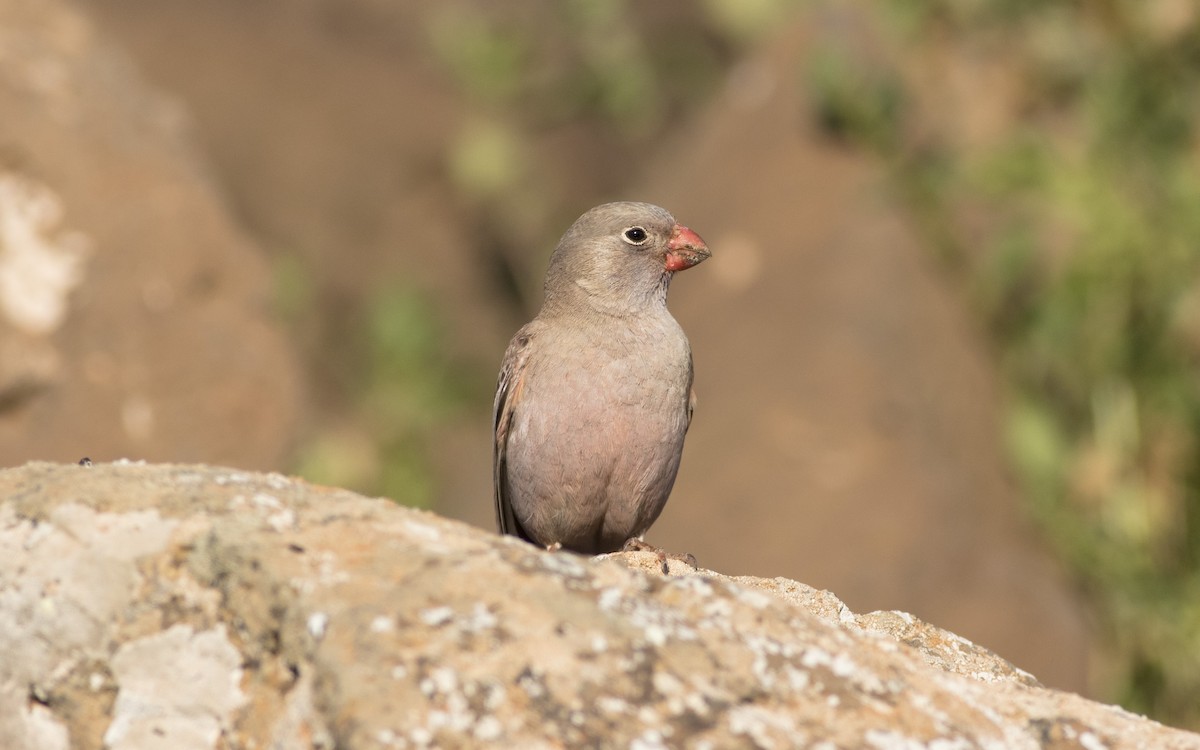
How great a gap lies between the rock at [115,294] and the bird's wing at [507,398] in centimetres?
237

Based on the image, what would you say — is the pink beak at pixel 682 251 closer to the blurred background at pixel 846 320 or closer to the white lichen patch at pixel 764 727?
the blurred background at pixel 846 320

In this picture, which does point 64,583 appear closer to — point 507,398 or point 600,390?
point 600,390

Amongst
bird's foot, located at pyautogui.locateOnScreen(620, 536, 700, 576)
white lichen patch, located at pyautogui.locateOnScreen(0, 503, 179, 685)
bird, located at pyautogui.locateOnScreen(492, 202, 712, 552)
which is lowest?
white lichen patch, located at pyautogui.locateOnScreen(0, 503, 179, 685)

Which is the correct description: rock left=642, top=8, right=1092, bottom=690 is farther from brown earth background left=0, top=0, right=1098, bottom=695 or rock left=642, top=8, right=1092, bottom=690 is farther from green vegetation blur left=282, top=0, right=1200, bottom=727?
green vegetation blur left=282, top=0, right=1200, bottom=727

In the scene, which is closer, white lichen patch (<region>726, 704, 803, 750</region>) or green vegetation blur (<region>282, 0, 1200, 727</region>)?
white lichen patch (<region>726, 704, 803, 750</region>)

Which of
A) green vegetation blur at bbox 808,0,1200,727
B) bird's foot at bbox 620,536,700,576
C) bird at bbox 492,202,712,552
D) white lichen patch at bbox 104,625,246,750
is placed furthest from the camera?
green vegetation blur at bbox 808,0,1200,727

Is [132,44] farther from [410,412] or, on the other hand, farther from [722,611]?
[722,611]

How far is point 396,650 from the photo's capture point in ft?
10.6

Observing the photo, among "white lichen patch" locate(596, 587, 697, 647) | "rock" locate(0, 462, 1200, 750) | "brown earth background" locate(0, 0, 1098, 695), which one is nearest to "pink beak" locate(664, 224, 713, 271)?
"rock" locate(0, 462, 1200, 750)

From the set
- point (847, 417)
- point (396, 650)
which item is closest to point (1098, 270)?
point (847, 417)

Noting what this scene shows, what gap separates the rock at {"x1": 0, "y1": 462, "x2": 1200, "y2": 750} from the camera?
320cm

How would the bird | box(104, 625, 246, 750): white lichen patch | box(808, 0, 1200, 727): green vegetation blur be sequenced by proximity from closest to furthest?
box(104, 625, 246, 750): white lichen patch
the bird
box(808, 0, 1200, 727): green vegetation blur

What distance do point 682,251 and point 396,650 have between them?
11.0 ft

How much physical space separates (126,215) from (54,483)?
192 inches
